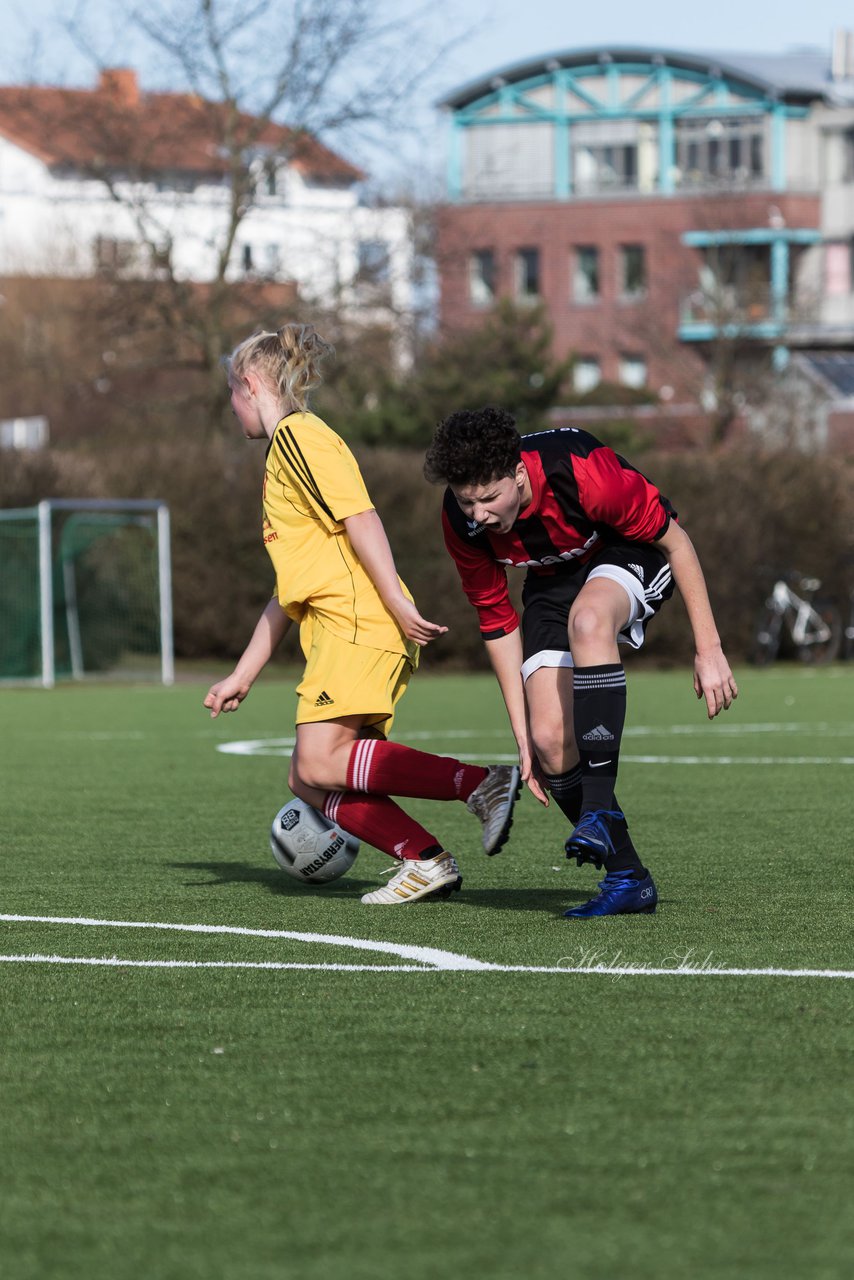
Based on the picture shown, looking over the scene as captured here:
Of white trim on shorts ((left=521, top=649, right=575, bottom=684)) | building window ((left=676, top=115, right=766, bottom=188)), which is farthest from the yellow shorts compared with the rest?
building window ((left=676, top=115, right=766, bottom=188))

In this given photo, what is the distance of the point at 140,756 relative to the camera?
13.3 meters

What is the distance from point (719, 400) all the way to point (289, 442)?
4662 centimetres

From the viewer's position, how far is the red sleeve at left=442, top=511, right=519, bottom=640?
6.38 metres

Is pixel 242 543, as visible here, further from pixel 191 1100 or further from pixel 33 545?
pixel 191 1100

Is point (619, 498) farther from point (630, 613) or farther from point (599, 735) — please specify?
point (599, 735)

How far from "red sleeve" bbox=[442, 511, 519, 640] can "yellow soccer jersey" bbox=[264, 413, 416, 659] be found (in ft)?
0.82

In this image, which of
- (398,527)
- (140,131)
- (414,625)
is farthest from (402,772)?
(140,131)

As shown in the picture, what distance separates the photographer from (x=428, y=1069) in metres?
4.13

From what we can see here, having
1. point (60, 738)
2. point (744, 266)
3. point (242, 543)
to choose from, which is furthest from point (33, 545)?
point (744, 266)

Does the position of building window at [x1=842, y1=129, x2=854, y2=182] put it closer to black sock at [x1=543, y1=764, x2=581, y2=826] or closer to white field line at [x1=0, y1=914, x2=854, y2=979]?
black sock at [x1=543, y1=764, x2=581, y2=826]

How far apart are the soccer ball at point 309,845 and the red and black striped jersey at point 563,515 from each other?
0.97 metres

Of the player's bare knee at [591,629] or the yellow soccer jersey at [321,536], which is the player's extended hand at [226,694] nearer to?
the yellow soccer jersey at [321,536]

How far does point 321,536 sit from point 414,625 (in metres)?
0.53

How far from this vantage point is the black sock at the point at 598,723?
19.8 feet
